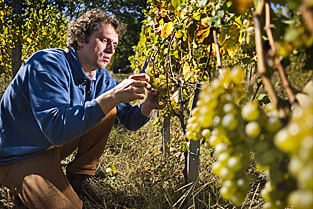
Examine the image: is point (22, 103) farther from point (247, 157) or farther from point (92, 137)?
point (247, 157)

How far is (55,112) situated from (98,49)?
0.59m

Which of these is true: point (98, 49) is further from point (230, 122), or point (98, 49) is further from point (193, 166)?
point (230, 122)

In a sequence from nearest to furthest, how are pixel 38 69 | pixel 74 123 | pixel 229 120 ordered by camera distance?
pixel 229 120 < pixel 74 123 < pixel 38 69

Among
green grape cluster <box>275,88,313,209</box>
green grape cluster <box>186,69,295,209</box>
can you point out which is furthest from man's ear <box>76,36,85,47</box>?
green grape cluster <box>275,88,313,209</box>

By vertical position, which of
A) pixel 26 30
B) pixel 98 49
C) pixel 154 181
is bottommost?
pixel 154 181

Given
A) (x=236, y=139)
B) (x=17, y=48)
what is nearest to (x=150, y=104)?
(x=236, y=139)

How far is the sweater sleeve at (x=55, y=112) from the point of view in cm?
163

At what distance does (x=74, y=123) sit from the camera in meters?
1.63

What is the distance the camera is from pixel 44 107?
1.66 m

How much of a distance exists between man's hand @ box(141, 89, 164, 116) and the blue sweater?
14.8 inches

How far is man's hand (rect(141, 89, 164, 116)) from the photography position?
6.64 ft

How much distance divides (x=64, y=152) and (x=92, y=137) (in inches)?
8.2

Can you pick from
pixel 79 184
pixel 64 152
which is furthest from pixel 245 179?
pixel 79 184

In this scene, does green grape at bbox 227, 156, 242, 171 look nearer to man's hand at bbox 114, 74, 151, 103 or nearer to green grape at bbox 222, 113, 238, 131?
green grape at bbox 222, 113, 238, 131
